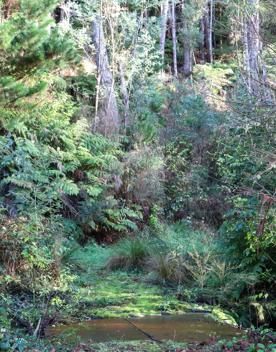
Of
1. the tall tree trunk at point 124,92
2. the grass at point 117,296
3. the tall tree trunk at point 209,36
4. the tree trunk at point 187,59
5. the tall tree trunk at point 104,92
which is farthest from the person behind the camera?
the tall tree trunk at point 209,36

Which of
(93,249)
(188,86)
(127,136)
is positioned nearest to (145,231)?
(93,249)

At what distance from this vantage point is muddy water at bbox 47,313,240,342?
4.84 m

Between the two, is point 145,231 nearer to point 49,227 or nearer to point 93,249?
point 93,249

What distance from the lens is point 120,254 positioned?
28.0 feet

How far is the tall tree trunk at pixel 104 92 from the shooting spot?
41.8 ft

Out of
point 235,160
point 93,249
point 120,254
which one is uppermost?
point 235,160

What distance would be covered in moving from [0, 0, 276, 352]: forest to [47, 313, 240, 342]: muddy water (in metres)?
0.02

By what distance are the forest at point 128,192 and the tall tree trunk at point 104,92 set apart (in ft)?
0.12

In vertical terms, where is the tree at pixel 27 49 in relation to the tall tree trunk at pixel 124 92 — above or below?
above

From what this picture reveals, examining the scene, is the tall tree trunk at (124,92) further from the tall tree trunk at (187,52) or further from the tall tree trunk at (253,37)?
the tall tree trunk at (187,52)

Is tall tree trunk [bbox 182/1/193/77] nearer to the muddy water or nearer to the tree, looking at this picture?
the tree

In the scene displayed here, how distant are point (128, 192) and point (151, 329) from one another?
729 centimetres

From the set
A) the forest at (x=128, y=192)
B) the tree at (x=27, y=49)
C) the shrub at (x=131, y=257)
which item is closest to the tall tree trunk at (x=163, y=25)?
the forest at (x=128, y=192)

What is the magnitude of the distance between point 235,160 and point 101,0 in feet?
24.5
